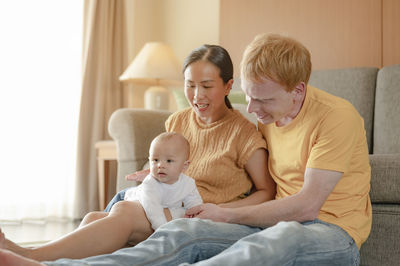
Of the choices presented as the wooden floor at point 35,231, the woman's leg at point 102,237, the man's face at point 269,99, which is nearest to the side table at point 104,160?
the wooden floor at point 35,231

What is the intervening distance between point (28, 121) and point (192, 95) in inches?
89.1

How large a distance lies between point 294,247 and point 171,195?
1.49 ft

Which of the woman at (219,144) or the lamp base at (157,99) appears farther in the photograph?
the lamp base at (157,99)

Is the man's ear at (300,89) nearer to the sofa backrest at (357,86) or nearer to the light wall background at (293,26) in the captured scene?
the sofa backrest at (357,86)

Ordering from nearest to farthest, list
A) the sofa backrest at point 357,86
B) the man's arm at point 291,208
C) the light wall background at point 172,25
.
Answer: the man's arm at point 291,208
the sofa backrest at point 357,86
the light wall background at point 172,25

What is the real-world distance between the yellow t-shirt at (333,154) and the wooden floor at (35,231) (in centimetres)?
177

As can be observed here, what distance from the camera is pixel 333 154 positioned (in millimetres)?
1240

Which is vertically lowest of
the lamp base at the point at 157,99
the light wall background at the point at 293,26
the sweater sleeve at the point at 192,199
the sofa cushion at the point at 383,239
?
the sofa cushion at the point at 383,239

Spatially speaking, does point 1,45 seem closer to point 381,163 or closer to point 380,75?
point 380,75

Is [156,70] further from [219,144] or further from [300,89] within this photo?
[300,89]

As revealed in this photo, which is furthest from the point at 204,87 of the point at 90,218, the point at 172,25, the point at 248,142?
the point at 172,25

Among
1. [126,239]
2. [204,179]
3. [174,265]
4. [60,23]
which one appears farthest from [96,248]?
[60,23]

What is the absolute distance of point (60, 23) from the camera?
362cm

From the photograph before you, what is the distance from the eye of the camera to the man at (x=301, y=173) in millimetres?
1167
